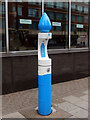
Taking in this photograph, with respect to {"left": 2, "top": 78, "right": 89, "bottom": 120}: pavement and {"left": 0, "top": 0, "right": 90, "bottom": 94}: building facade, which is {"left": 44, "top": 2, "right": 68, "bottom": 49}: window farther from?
{"left": 2, "top": 78, "right": 89, "bottom": 120}: pavement

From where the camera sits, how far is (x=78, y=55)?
7348 millimetres

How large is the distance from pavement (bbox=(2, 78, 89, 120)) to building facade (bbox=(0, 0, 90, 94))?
0.55 m

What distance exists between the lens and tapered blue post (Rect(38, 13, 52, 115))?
12.0 feet

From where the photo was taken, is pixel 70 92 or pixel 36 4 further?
pixel 36 4

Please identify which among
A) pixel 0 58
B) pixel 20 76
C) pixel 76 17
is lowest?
pixel 20 76

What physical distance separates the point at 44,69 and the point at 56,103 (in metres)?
1.42

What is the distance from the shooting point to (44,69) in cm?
368

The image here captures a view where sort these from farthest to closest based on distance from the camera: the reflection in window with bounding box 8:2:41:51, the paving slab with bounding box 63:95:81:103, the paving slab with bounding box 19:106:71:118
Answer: the reflection in window with bounding box 8:2:41:51 → the paving slab with bounding box 63:95:81:103 → the paving slab with bounding box 19:106:71:118

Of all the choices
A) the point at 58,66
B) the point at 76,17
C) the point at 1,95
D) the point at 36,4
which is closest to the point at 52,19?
the point at 36,4

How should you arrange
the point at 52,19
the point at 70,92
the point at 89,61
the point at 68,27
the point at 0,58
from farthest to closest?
the point at 89,61 → the point at 68,27 → the point at 52,19 → the point at 70,92 → the point at 0,58

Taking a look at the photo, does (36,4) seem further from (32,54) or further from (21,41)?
(32,54)

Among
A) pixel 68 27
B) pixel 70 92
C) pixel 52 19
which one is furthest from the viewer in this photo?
pixel 68 27

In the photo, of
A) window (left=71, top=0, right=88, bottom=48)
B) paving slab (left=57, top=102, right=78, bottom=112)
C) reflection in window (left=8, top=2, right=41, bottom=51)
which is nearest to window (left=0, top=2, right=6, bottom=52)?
reflection in window (left=8, top=2, right=41, bottom=51)

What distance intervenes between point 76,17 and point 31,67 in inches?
133
